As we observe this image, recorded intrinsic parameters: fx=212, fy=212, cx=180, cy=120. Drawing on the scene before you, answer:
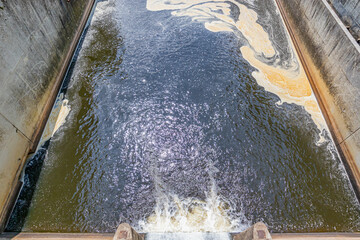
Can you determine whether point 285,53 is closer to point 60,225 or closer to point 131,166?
point 131,166

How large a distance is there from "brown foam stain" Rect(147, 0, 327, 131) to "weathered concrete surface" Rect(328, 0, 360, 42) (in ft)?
8.85

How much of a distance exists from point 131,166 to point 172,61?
6284 mm

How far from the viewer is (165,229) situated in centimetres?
640

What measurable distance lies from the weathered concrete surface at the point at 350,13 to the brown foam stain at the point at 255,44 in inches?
106

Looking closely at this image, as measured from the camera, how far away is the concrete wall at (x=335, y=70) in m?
7.84

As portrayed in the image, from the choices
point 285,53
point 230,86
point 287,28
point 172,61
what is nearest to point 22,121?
point 172,61

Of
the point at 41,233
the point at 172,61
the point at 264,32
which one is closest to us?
the point at 41,233

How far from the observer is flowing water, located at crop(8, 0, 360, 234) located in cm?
673

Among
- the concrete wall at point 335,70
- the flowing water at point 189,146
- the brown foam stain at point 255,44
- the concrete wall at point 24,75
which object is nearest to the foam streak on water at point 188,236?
the flowing water at point 189,146

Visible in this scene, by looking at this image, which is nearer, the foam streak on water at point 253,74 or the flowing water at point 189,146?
the foam streak on water at point 253,74

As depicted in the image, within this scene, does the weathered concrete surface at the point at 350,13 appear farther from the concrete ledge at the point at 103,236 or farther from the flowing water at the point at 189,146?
the concrete ledge at the point at 103,236

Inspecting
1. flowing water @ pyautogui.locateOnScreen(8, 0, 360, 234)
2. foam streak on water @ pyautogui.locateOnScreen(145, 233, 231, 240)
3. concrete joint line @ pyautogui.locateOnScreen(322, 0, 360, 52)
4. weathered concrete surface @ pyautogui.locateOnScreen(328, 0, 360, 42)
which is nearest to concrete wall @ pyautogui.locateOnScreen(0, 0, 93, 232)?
flowing water @ pyautogui.locateOnScreen(8, 0, 360, 234)

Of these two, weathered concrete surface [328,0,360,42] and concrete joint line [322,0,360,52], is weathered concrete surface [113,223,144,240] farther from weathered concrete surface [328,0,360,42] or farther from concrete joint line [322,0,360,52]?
weathered concrete surface [328,0,360,42]

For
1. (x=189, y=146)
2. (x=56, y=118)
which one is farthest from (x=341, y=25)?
(x=56, y=118)
